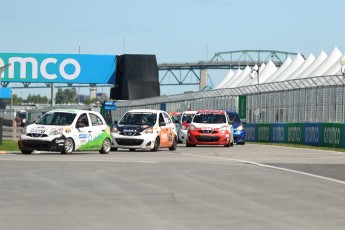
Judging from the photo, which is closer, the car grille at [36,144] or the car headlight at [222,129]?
the car grille at [36,144]

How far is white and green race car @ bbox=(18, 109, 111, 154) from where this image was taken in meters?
29.4

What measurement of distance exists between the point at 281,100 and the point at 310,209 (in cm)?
3741

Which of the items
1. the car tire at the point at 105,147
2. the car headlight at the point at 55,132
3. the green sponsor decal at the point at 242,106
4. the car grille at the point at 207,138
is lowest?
the car tire at the point at 105,147

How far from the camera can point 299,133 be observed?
45.4 m

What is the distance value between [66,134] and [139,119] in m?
5.39

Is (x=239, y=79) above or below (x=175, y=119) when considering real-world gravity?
above

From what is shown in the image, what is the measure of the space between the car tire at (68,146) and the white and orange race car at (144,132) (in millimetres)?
3572

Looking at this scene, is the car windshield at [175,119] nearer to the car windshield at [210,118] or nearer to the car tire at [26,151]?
the car windshield at [210,118]

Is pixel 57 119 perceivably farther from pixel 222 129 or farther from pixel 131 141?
pixel 222 129

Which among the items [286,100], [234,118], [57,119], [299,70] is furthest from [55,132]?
[299,70]

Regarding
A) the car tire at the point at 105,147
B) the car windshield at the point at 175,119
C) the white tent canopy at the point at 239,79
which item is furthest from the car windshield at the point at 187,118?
the white tent canopy at the point at 239,79

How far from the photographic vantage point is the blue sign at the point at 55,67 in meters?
61.6

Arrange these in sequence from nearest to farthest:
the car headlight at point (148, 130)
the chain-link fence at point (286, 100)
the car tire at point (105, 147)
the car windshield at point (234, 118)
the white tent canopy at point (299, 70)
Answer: the car tire at point (105, 147), the car headlight at point (148, 130), the chain-link fence at point (286, 100), the car windshield at point (234, 118), the white tent canopy at point (299, 70)

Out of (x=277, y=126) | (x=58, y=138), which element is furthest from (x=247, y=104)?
(x=58, y=138)
